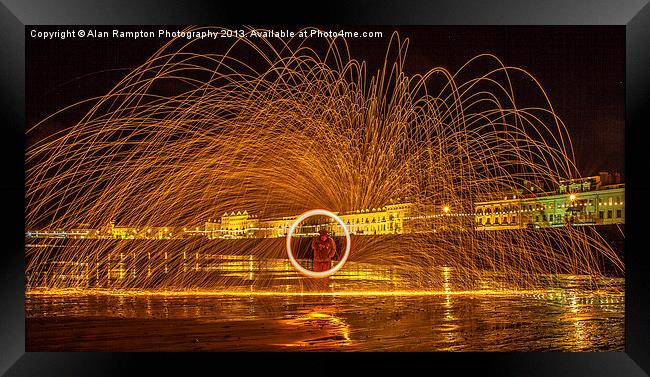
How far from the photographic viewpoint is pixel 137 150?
10508mm

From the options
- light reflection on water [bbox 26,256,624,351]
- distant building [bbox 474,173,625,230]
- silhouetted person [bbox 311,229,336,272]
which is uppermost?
distant building [bbox 474,173,625,230]

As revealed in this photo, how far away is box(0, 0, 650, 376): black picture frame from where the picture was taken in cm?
862

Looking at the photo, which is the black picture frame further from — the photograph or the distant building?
the distant building

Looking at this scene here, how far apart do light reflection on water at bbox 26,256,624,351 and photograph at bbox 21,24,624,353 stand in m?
0.04

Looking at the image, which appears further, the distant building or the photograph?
the distant building

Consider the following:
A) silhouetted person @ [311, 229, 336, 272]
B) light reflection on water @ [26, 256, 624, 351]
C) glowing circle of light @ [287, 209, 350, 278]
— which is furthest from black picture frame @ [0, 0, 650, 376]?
silhouetted person @ [311, 229, 336, 272]

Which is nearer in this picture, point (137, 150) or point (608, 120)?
point (608, 120)

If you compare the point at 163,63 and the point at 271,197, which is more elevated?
the point at 163,63

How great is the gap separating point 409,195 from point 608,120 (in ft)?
9.34
